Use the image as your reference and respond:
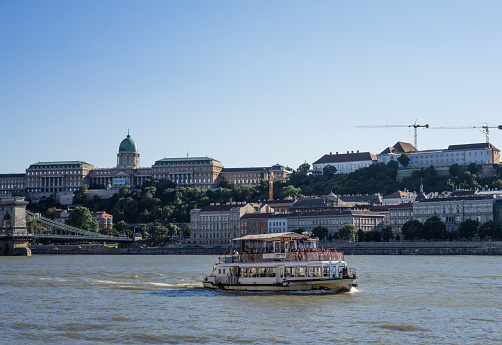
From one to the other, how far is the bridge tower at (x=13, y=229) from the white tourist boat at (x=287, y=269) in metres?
60.4

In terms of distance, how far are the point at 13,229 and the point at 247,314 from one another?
234ft

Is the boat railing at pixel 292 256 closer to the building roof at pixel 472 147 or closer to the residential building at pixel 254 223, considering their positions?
the residential building at pixel 254 223

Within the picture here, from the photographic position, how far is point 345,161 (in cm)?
16388

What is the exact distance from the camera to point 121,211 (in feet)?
493

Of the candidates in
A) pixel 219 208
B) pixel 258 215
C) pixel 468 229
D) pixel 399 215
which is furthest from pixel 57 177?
pixel 468 229

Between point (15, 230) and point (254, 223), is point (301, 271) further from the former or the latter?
point (254, 223)

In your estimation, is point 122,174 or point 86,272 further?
point 122,174

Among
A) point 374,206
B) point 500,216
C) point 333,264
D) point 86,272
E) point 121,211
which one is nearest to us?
point 333,264

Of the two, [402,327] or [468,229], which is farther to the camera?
[468,229]

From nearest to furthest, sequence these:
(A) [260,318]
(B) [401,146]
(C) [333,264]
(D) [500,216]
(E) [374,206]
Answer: (A) [260,318] < (C) [333,264] < (D) [500,216] < (E) [374,206] < (B) [401,146]

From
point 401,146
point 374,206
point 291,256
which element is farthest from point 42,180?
point 291,256

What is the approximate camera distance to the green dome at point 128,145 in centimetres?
19312

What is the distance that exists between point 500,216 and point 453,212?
244 inches

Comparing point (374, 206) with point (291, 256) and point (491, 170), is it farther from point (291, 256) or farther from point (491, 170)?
point (291, 256)
